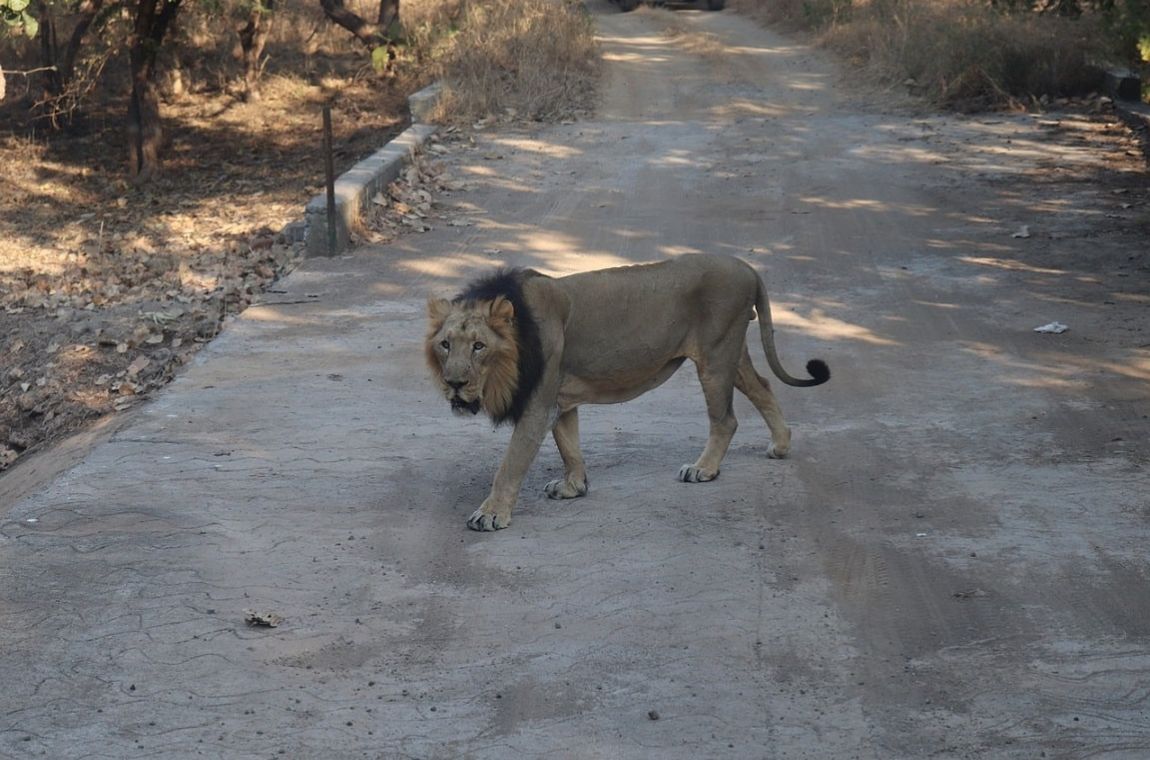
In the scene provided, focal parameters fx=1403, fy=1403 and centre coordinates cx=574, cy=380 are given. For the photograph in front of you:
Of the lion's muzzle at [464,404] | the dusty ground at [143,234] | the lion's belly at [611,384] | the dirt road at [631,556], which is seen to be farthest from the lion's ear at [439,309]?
the dusty ground at [143,234]

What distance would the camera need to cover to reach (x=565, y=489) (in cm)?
743

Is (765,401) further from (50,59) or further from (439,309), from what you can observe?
(50,59)

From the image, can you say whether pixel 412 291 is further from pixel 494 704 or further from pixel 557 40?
pixel 557 40

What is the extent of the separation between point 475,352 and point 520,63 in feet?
50.3

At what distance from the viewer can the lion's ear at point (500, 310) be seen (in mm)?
6723

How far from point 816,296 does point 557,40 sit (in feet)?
38.0

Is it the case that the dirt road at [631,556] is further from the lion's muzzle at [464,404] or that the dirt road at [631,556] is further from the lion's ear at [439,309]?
the lion's ear at [439,309]

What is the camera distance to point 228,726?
5051mm

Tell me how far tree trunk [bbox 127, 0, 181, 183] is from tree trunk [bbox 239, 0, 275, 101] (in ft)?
10.4

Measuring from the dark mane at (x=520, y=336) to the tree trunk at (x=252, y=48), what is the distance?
19.4 m

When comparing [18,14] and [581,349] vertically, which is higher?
[18,14]

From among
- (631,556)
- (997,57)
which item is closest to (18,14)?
(631,556)

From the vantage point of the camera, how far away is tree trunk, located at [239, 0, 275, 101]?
25.2m

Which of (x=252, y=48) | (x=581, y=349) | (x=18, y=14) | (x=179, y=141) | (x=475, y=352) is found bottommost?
(x=179, y=141)
